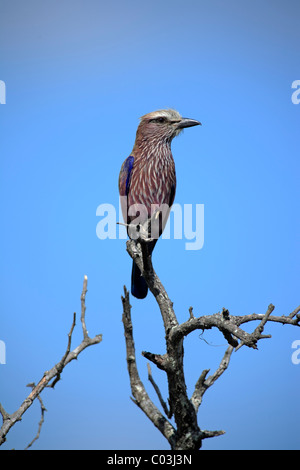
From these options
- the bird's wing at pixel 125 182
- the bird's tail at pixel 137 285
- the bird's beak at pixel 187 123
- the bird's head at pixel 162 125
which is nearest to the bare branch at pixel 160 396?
the bird's tail at pixel 137 285

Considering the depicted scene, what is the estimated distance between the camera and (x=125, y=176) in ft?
21.0

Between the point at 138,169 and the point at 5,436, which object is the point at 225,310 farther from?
the point at 138,169

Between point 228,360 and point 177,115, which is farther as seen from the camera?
point 177,115

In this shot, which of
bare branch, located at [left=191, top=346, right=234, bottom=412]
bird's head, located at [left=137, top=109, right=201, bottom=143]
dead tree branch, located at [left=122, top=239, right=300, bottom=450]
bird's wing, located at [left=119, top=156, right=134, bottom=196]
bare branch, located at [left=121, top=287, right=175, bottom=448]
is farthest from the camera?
bird's head, located at [left=137, top=109, right=201, bottom=143]

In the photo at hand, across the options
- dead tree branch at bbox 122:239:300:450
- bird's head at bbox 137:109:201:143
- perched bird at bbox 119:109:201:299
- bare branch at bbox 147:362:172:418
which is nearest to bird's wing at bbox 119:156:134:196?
perched bird at bbox 119:109:201:299

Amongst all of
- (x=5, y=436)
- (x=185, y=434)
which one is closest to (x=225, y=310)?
(x=185, y=434)

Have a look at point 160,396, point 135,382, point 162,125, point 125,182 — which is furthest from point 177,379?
point 162,125

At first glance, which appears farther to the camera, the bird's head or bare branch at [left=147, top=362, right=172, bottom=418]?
the bird's head

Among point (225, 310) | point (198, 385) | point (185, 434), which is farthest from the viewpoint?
point (198, 385)

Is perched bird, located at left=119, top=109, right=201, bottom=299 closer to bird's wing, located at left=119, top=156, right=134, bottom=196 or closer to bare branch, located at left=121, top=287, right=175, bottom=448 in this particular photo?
bird's wing, located at left=119, top=156, right=134, bottom=196

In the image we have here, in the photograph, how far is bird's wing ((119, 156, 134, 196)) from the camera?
6.38 metres

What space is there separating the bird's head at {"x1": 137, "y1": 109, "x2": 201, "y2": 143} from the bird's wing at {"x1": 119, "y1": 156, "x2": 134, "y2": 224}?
420 millimetres

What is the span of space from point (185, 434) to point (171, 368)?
0.49 meters
